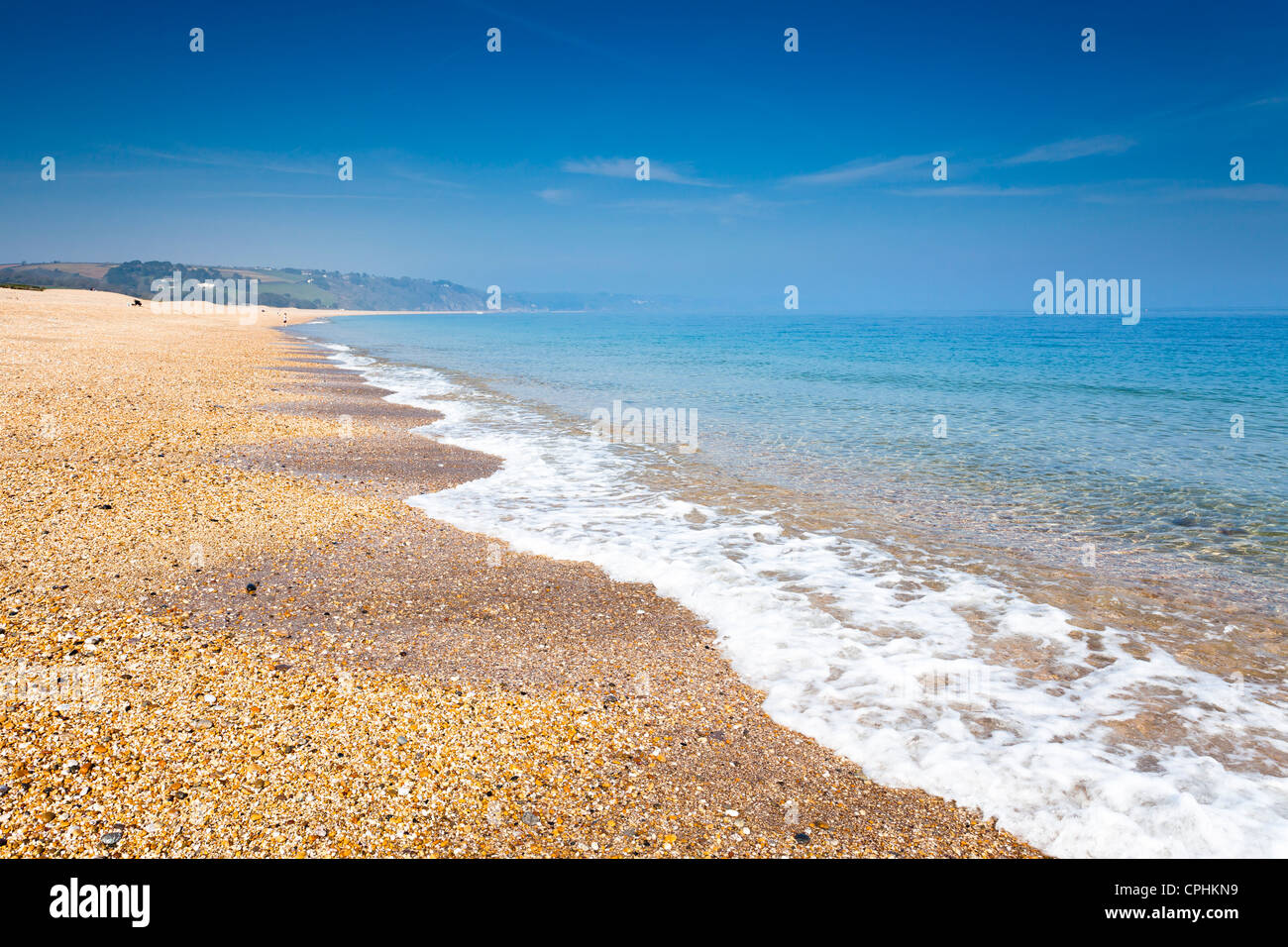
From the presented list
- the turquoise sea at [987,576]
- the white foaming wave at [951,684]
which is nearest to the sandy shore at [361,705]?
the white foaming wave at [951,684]

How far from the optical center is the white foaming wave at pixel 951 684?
4.14m

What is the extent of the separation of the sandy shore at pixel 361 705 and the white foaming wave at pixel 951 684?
38 cm

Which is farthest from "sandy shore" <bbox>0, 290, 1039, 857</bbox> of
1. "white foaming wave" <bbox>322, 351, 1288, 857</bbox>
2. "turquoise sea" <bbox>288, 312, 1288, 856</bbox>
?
"turquoise sea" <bbox>288, 312, 1288, 856</bbox>

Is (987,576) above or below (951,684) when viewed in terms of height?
above

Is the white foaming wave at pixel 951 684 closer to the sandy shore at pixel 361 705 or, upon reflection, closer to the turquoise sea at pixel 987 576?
the turquoise sea at pixel 987 576

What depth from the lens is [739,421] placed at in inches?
787

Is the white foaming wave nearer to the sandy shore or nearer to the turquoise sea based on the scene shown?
the turquoise sea

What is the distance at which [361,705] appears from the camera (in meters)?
4.71

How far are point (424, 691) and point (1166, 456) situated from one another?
57.1 feet

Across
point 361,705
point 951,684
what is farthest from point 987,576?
point 361,705

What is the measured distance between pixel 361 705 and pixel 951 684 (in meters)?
4.68

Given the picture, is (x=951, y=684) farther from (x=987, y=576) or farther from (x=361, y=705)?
(x=361, y=705)
